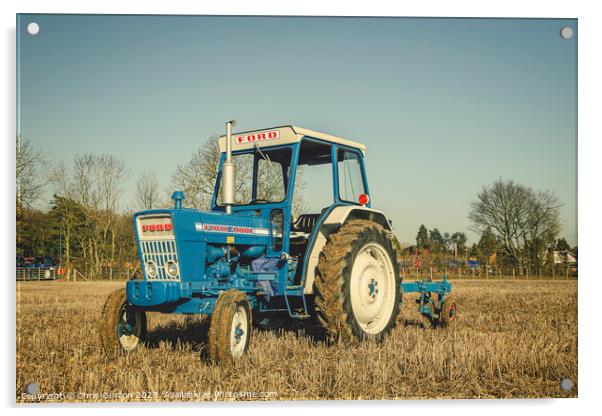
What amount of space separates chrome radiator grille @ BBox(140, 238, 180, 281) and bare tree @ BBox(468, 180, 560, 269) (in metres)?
3.81

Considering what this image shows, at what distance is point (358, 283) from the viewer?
21.5 feet

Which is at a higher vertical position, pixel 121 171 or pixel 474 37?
pixel 474 37

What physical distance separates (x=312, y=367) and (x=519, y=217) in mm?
4236

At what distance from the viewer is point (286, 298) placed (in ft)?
19.4

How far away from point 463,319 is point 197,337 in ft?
13.4

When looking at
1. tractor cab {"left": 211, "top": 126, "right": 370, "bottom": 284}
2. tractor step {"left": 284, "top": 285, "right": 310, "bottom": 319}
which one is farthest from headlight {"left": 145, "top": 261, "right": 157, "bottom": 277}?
tractor step {"left": 284, "top": 285, "right": 310, "bottom": 319}

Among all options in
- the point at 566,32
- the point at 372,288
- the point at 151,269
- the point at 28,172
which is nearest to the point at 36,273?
the point at 28,172

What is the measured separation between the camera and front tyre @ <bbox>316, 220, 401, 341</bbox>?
591 cm

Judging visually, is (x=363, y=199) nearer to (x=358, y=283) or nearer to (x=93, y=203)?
(x=358, y=283)

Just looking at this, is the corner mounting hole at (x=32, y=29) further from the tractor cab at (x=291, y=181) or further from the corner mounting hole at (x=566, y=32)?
the corner mounting hole at (x=566, y=32)

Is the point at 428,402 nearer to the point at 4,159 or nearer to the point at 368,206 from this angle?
the point at 368,206

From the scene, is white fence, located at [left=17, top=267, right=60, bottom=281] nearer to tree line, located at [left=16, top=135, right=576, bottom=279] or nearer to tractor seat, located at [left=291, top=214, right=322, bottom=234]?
tree line, located at [left=16, top=135, right=576, bottom=279]

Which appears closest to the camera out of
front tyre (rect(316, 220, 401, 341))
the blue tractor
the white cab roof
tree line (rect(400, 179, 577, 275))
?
the blue tractor

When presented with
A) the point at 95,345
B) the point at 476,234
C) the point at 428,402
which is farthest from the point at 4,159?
the point at 476,234
